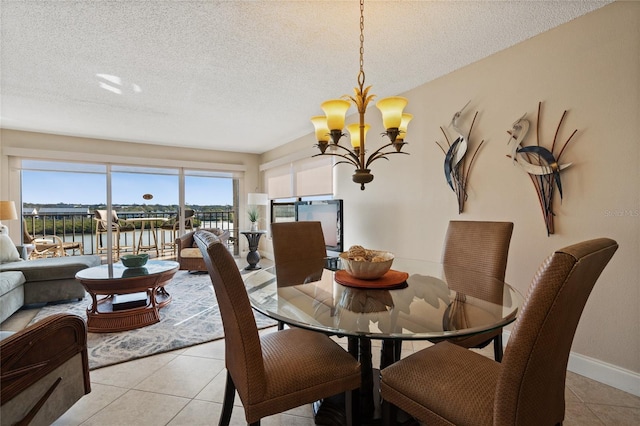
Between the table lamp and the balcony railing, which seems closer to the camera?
the table lamp

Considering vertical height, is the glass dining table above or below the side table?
above

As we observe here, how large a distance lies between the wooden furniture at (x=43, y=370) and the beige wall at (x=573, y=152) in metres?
2.72

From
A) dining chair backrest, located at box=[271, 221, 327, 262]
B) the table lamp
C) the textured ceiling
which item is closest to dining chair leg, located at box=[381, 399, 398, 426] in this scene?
dining chair backrest, located at box=[271, 221, 327, 262]

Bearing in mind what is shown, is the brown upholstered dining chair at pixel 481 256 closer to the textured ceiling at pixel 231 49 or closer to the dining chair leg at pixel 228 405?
the dining chair leg at pixel 228 405

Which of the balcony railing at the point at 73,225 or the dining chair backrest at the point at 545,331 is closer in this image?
the dining chair backrest at the point at 545,331

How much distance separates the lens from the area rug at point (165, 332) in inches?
90.0

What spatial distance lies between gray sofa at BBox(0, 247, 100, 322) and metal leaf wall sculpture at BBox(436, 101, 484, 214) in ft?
13.4

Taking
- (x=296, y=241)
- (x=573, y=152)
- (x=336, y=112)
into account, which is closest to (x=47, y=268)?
(x=296, y=241)

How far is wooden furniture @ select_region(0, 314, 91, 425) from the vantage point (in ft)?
3.61

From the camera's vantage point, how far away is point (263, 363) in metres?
1.15

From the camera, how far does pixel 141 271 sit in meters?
2.97

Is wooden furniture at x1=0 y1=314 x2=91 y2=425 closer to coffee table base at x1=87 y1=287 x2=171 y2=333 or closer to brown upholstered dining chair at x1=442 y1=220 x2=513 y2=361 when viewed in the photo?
coffee table base at x1=87 y1=287 x2=171 y2=333

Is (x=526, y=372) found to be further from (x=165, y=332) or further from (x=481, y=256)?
(x=165, y=332)

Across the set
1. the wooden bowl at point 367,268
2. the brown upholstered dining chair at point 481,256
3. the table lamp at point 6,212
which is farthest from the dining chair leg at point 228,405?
the table lamp at point 6,212
